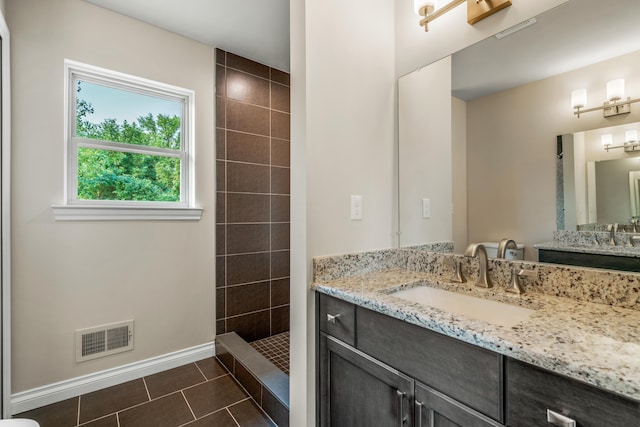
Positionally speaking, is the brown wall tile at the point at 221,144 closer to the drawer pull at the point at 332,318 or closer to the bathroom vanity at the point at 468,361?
the bathroom vanity at the point at 468,361

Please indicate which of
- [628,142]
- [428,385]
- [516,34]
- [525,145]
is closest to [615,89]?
[628,142]

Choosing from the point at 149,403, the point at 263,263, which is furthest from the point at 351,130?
the point at 149,403

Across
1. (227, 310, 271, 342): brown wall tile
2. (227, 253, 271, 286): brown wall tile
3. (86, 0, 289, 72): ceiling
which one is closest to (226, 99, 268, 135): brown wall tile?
(86, 0, 289, 72): ceiling

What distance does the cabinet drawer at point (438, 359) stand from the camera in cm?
76

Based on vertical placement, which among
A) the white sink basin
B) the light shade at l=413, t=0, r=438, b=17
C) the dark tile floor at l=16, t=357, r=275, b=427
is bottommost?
the dark tile floor at l=16, t=357, r=275, b=427

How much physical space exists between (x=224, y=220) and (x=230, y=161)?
1.64ft

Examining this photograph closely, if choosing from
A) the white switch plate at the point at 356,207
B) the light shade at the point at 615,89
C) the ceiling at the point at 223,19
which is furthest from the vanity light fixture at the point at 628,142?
the ceiling at the point at 223,19

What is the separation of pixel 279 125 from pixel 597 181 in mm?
2342

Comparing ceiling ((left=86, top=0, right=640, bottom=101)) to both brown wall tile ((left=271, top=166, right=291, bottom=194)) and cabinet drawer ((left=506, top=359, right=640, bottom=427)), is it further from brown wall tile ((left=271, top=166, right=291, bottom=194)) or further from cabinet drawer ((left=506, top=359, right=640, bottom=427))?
brown wall tile ((left=271, top=166, right=291, bottom=194))

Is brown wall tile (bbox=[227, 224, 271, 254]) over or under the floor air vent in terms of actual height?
over

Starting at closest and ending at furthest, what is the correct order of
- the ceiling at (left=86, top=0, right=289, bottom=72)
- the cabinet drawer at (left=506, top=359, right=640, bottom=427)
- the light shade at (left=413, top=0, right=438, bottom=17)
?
the cabinet drawer at (left=506, top=359, right=640, bottom=427)
the light shade at (left=413, top=0, right=438, bottom=17)
the ceiling at (left=86, top=0, right=289, bottom=72)

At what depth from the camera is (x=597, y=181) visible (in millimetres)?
1061

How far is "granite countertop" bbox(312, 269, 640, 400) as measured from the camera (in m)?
0.60

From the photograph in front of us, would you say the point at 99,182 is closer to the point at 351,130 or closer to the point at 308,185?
the point at 308,185
